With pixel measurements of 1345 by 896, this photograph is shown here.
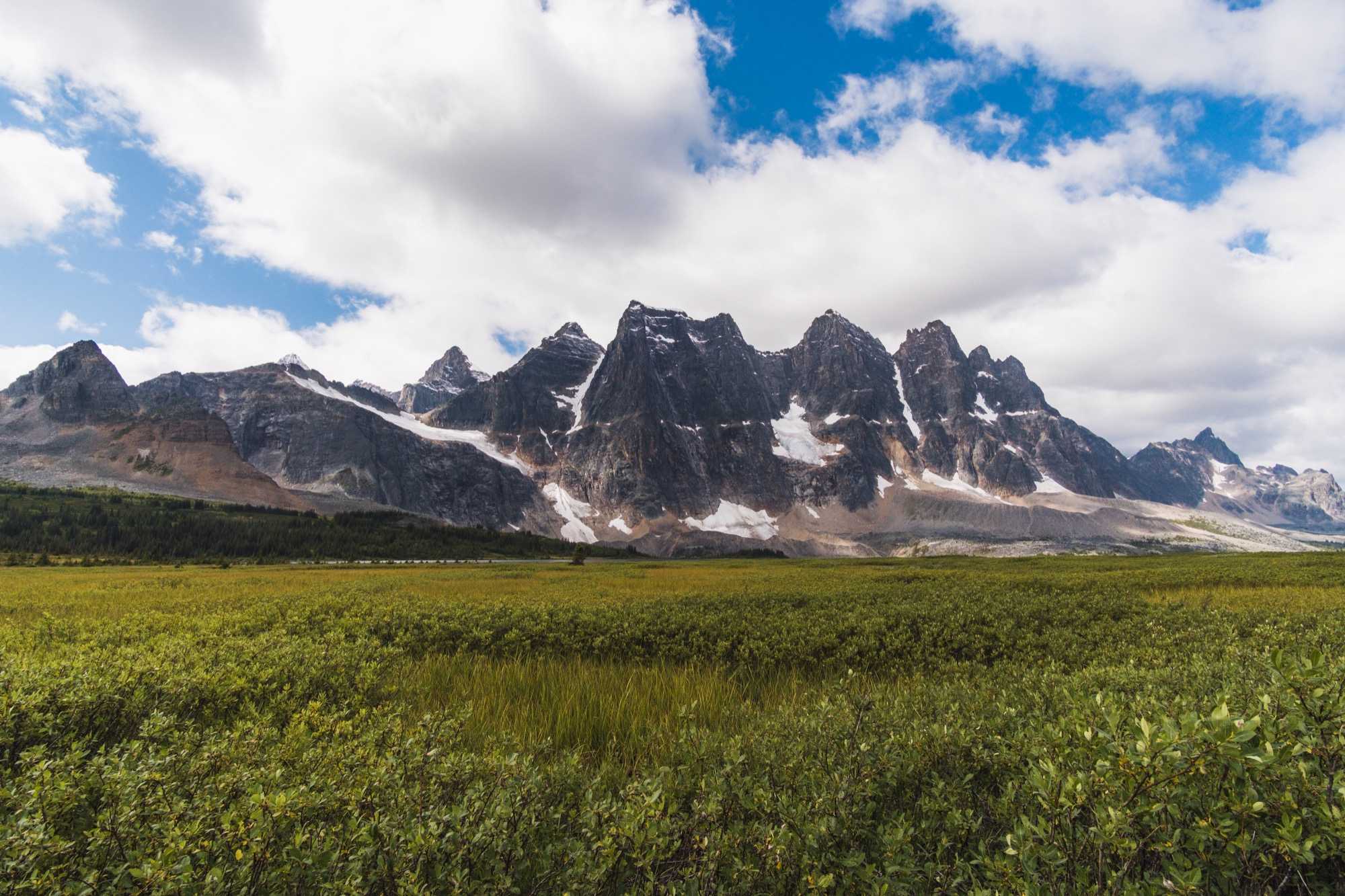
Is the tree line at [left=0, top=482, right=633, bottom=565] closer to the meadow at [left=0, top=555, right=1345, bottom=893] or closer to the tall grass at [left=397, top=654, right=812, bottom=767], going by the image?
the tall grass at [left=397, top=654, right=812, bottom=767]

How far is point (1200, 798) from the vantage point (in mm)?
3090

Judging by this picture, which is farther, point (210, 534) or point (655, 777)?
point (210, 534)

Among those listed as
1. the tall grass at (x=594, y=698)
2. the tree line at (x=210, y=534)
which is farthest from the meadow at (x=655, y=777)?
the tree line at (x=210, y=534)

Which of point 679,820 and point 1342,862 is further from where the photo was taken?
point 679,820

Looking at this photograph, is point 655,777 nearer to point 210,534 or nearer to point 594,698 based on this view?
point 594,698

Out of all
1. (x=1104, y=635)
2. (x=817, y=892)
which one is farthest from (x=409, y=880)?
(x=1104, y=635)

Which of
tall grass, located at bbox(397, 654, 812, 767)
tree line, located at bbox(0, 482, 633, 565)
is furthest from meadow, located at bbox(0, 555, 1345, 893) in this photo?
tree line, located at bbox(0, 482, 633, 565)

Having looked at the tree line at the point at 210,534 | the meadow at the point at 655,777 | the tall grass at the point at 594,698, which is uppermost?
the meadow at the point at 655,777

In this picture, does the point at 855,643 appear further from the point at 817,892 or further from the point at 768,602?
the point at 817,892

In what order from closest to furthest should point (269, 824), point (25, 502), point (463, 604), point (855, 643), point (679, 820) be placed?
point (269, 824)
point (679, 820)
point (855, 643)
point (463, 604)
point (25, 502)

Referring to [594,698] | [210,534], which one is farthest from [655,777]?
[210,534]

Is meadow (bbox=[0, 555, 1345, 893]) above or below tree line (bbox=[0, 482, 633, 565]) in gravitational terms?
above

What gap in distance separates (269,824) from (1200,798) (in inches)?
204

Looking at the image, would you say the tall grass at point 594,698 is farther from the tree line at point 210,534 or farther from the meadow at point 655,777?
the tree line at point 210,534
